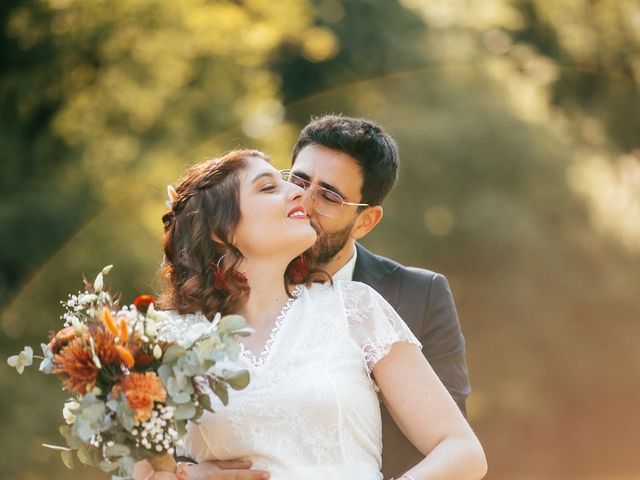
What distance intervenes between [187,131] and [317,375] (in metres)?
11.9

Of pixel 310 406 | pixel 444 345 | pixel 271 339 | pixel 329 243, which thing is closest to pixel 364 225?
pixel 329 243

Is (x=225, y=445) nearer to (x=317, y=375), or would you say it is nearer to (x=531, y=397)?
(x=317, y=375)

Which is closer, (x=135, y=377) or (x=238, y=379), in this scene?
(x=135, y=377)

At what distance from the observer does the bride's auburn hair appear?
3949 millimetres

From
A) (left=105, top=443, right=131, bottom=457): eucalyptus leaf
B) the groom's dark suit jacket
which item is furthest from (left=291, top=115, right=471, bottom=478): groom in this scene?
(left=105, top=443, right=131, bottom=457): eucalyptus leaf

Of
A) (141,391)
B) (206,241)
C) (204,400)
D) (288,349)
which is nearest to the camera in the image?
(141,391)

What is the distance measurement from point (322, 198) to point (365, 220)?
0.29m

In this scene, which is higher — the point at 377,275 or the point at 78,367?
the point at 377,275

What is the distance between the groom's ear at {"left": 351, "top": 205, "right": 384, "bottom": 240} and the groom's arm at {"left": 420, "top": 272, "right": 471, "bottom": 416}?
1.40ft

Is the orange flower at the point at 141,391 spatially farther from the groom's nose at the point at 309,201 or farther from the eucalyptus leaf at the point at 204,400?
the groom's nose at the point at 309,201

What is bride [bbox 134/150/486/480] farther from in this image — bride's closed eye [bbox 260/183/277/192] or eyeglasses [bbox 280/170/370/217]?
eyeglasses [bbox 280/170/370/217]

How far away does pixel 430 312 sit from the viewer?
4.76 m

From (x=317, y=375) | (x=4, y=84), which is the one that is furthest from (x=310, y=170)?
(x=4, y=84)

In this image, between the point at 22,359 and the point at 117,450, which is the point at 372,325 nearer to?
the point at 117,450
